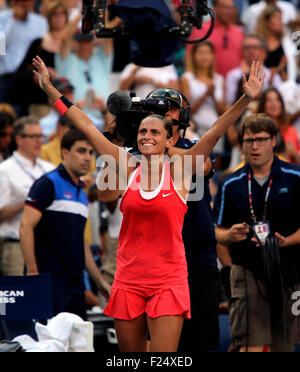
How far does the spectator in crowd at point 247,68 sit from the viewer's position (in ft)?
33.5

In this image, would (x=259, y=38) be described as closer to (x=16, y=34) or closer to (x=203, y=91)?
(x=203, y=91)

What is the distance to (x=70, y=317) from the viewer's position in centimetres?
537

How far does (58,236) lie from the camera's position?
21.3 feet

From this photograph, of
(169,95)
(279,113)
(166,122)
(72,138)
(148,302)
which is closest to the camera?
(148,302)

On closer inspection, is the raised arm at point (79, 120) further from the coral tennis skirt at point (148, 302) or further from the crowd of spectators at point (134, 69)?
the crowd of spectators at point (134, 69)

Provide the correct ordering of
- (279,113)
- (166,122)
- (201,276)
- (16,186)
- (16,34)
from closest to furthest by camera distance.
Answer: (166,122)
(201,276)
(16,186)
(279,113)
(16,34)

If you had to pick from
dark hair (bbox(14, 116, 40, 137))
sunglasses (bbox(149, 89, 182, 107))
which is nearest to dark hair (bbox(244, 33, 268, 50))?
dark hair (bbox(14, 116, 40, 137))

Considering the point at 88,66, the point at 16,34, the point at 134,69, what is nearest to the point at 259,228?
the point at 134,69

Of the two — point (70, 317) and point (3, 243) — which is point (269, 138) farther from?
point (3, 243)

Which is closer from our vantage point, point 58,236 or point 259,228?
point 259,228

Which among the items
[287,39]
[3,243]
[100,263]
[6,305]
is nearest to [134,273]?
[6,305]

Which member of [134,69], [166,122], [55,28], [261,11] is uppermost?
[261,11]

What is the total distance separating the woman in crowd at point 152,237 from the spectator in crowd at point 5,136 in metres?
3.33

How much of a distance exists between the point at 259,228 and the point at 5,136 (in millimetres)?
2984
